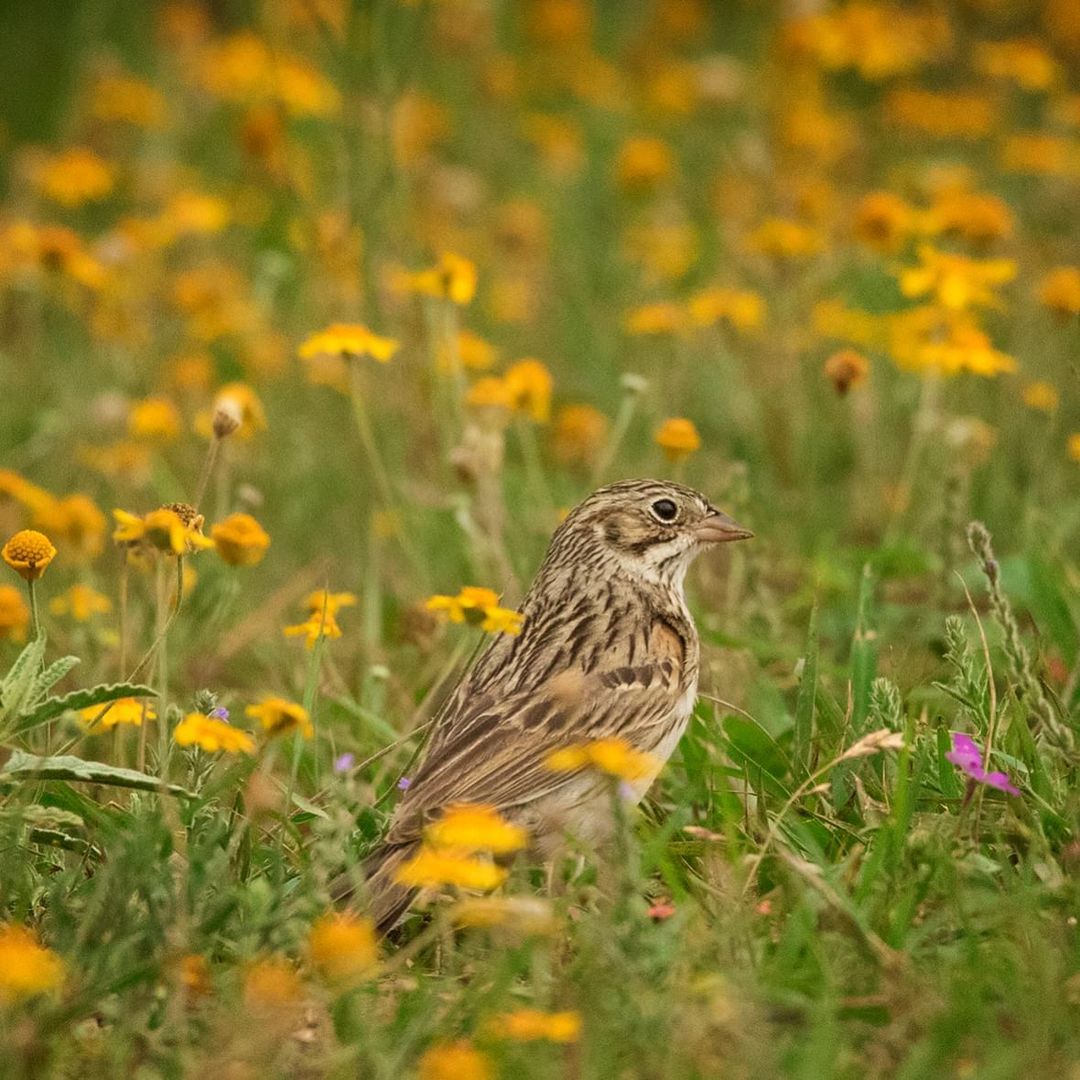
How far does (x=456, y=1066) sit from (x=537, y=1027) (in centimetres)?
20

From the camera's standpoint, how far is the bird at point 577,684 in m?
4.08

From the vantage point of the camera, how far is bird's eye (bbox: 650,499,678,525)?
4934 mm

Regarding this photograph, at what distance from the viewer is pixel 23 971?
2.93 meters

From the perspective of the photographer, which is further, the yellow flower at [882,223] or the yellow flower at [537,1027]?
the yellow flower at [882,223]

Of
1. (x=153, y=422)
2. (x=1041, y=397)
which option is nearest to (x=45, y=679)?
(x=153, y=422)

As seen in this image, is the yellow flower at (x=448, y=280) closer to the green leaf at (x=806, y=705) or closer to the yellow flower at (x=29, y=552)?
the green leaf at (x=806, y=705)

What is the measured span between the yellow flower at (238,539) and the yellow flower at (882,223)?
2.88 m

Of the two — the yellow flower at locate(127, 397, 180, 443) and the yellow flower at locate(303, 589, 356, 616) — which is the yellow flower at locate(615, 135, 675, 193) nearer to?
the yellow flower at locate(127, 397, 180, 443)

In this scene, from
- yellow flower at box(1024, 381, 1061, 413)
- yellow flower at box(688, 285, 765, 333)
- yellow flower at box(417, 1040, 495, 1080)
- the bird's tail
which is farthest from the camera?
yellow flower at box(688, 285, 765, 333)

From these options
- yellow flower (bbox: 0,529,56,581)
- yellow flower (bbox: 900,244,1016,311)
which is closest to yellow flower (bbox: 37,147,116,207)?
yellow flower (bbox: 900,244,1016,311)

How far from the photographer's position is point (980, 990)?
10.7 ft

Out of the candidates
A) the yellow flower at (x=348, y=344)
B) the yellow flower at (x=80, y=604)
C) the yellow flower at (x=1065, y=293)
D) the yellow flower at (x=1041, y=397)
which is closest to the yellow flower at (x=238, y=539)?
the yellow flower at (x=348, y=344)

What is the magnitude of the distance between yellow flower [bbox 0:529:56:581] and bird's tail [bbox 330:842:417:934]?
0.83 metres

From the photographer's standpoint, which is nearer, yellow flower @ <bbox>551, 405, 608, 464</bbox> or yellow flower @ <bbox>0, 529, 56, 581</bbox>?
yellow flower @ <bbox>0, 529, 56, 581</bbox>
